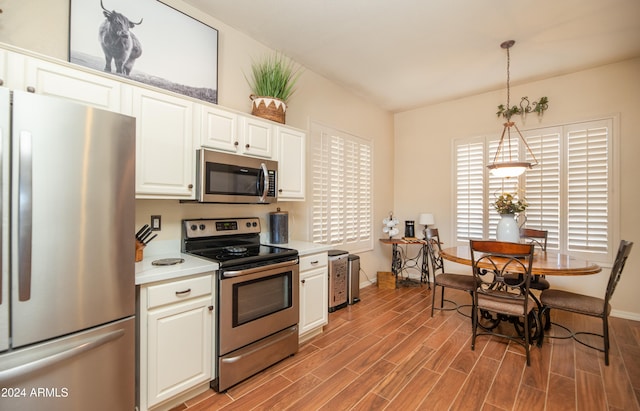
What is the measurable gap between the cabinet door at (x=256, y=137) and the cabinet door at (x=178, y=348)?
127 centimetres

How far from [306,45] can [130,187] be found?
7.80 ft

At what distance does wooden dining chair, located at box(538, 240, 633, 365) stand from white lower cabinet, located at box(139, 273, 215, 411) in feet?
9.41

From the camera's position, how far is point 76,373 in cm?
131

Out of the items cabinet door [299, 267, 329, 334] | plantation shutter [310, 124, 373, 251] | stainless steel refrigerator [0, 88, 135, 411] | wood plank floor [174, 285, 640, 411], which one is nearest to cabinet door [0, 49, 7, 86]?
stainless steel refrigerator [0, 88, 135, 411]

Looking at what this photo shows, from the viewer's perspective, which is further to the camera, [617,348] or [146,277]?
[617,348]

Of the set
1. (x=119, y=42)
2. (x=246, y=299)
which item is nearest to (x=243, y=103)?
(x=119, y=42)

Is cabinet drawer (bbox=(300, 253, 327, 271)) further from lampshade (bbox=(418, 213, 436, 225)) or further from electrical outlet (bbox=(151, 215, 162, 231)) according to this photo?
lampshade (bbox=(418, 213, 436, 225))

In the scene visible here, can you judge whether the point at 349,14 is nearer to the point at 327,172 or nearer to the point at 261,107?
the point at 261,107

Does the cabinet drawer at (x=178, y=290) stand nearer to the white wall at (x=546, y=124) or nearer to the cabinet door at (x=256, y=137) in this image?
the cabinet door at (x=256, y=137)

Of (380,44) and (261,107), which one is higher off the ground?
(380,44)

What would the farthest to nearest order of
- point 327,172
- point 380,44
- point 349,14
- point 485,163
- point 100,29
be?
1. point 485,163
2. point 327,172
3. point 380,44
4. point 349,14
5. point 100,29

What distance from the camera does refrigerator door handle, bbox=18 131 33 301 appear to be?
1.16m

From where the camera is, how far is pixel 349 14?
250cm

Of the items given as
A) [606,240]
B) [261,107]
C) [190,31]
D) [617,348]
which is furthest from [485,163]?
[190,31]
